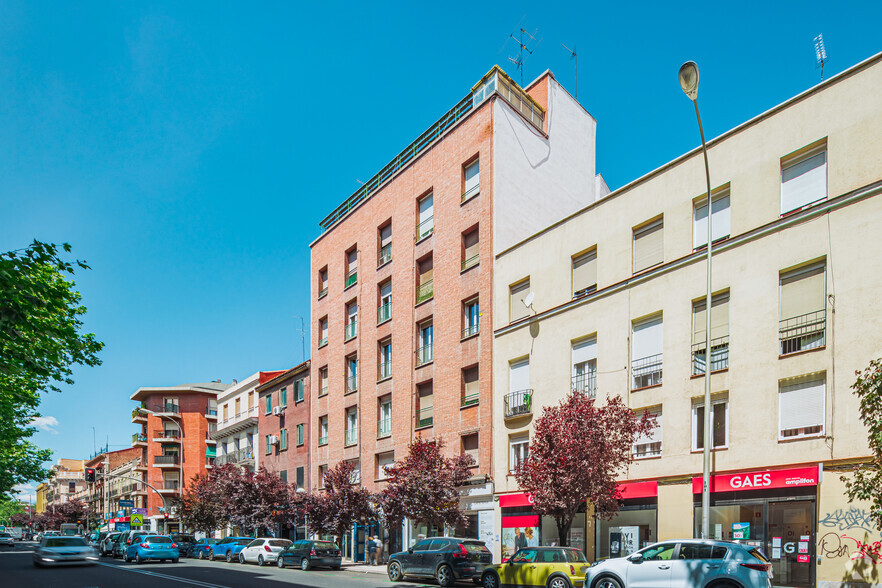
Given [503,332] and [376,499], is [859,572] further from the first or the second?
[376,499]

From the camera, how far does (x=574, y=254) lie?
2656 cm

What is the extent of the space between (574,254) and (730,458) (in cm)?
950

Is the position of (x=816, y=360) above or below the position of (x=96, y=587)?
above

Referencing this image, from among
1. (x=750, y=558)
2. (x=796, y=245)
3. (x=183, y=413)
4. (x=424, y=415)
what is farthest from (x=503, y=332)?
(x=183, y=413)

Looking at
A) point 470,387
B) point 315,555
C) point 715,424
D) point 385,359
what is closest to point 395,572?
point 315,555

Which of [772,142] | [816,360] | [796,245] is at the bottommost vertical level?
[816,360]

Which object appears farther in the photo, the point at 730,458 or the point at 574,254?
the point at 574,254

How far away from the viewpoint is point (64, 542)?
3139cm

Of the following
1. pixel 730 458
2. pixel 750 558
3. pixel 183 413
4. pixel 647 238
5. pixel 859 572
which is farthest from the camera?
pixel 183 413

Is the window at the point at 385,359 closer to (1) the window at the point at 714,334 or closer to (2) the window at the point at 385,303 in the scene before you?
(2) the window at the point at 385,303

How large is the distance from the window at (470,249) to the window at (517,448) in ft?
26.7

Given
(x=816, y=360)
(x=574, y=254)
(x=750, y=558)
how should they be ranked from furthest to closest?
1. (x=574, y=254)
2. (x=816, y=360)
3. (x=750, y=558)

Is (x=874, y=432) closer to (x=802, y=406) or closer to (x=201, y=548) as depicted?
(x=802, y=406)

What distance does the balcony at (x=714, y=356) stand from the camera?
2047cm
